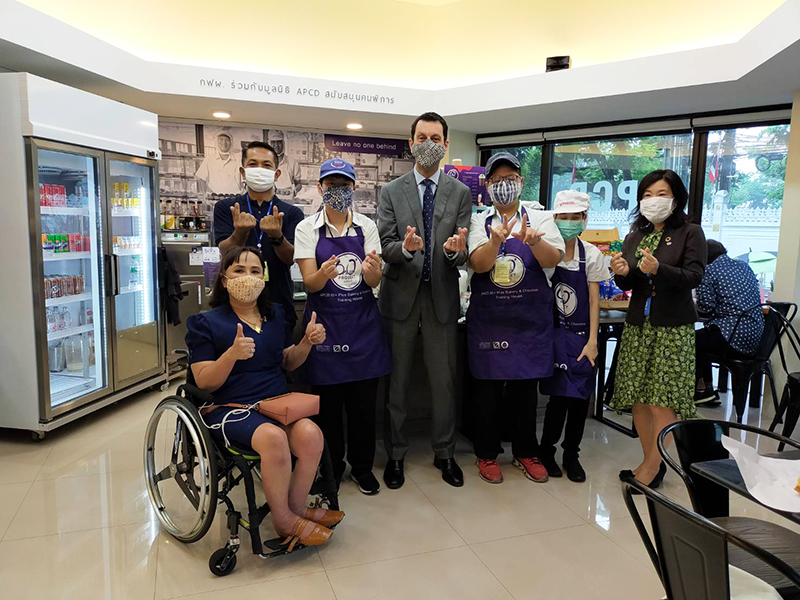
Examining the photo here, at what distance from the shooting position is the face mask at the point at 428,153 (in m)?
2.79

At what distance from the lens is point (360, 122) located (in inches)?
237

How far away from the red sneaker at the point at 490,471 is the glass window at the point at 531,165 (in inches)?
165

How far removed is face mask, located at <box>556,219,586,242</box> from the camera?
2.87 metres

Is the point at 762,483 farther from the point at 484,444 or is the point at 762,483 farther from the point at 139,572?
the point at 139,572

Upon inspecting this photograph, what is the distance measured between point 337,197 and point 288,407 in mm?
1035

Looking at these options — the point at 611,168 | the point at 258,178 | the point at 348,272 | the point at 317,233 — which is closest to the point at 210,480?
the point at 348,272

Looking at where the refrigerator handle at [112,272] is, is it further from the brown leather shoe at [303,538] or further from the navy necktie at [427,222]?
the brown leather shoe at [303,538]

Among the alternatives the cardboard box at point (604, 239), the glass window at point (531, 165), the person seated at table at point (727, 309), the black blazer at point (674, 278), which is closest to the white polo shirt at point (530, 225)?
the black blazer at point (674, 278)

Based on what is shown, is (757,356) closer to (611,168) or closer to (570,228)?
(570,228)

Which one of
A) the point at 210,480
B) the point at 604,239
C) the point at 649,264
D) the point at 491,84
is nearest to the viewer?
the point at 210,480

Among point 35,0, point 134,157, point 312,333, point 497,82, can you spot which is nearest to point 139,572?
point 312,333

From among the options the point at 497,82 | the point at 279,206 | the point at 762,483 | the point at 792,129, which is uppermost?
the point at 497,82

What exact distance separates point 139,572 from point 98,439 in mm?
1694

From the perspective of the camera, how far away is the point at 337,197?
2721 mm
